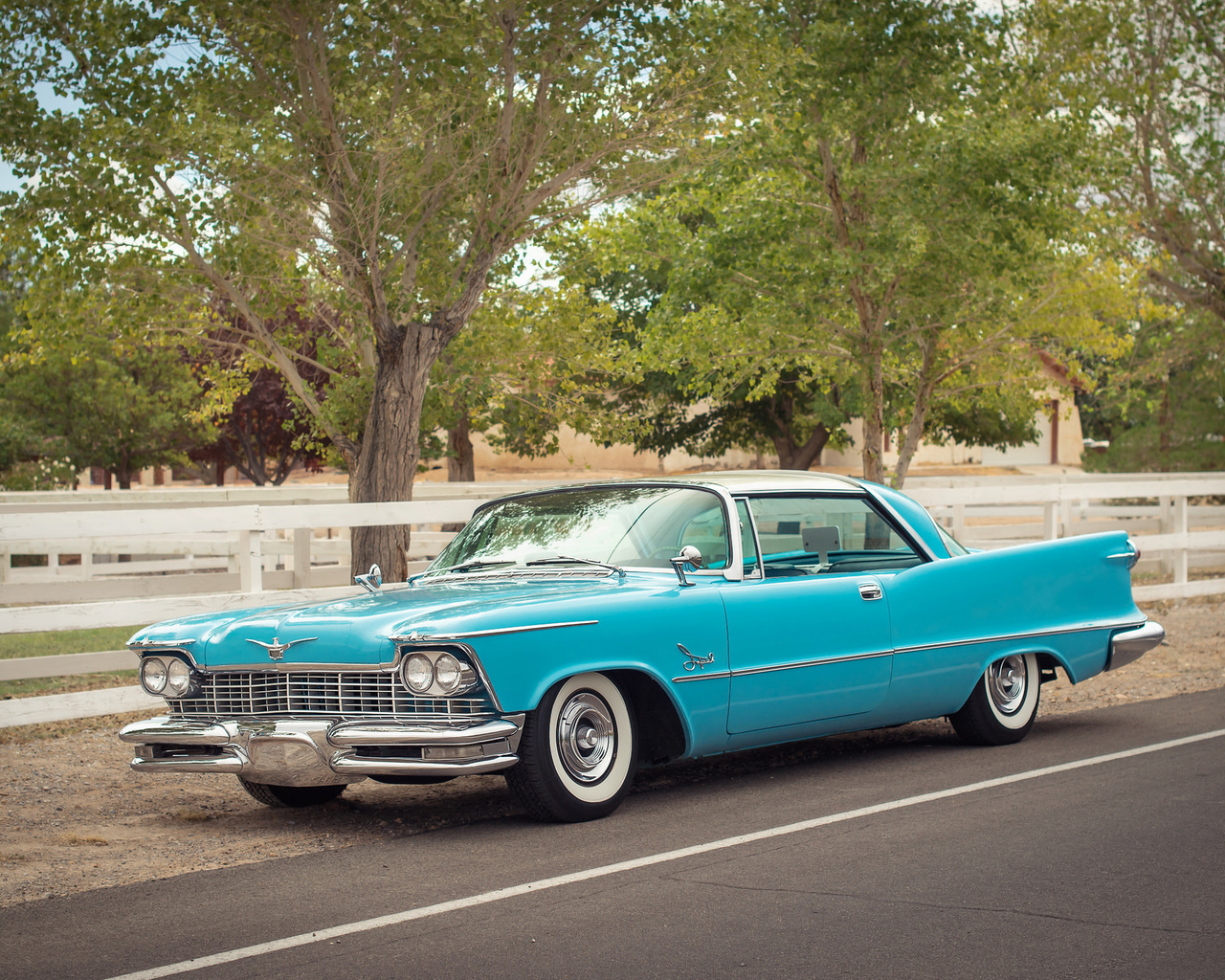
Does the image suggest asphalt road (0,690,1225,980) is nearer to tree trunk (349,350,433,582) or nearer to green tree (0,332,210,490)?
tree trunk (349,350,433,582)

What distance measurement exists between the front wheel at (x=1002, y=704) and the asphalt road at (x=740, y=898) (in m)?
0.91

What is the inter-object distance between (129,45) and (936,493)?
8.77 m

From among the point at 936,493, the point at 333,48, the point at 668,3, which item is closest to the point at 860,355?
the point at 936,493

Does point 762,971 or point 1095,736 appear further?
point 1095,736

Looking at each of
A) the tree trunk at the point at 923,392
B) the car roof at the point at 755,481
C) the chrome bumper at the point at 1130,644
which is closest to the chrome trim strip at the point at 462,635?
the car roof at the point at 755,481

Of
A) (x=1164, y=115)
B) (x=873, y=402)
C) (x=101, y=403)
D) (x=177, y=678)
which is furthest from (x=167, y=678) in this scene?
(x=101, y=403)

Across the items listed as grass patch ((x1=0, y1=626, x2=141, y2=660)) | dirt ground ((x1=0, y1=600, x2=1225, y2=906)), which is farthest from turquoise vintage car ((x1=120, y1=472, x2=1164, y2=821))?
grass patch ((x1=0, y1=626, x2=141, y2=660))

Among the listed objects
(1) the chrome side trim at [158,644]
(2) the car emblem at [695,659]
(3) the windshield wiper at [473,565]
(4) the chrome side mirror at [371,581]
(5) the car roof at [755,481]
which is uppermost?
(5) the car roof at [755,481]

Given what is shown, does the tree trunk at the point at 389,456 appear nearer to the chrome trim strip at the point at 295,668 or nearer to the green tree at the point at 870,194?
the green tree at the point at 870,194

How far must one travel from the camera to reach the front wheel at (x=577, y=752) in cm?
594

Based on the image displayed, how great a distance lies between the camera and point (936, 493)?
1350cm

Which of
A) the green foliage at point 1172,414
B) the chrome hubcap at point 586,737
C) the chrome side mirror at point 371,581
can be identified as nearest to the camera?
the chrome hubcap at point 586,737

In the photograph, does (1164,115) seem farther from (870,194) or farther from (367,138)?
(367,138)

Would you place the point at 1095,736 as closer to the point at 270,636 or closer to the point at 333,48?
the point at 270,636
